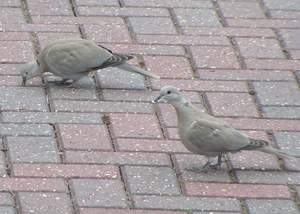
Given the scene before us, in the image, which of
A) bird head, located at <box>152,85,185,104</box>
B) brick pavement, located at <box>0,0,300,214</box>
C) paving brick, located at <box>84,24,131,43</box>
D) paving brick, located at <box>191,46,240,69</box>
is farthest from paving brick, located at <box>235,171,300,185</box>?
paving brick, located at <box>84,24,131,43</box>

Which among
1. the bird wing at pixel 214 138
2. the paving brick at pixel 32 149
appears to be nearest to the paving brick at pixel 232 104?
the bird wing at pixel 214 138

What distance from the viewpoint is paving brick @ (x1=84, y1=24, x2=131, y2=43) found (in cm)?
821

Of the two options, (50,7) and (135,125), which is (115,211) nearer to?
(135,125)

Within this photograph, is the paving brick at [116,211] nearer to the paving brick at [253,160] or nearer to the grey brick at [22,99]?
the paving brick at [253,160]

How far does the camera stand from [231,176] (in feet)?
21.6

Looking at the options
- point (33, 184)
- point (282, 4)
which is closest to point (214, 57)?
point (282, 4)

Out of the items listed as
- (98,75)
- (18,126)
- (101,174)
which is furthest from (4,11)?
(101,174)

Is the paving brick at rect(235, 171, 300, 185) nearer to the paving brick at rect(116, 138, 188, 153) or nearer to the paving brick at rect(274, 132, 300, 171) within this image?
the paving brick at rect(274, 132, 300, 171)

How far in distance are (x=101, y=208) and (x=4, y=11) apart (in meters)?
2.75

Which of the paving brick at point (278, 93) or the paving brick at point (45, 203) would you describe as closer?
the paving brick at point (45, 203)

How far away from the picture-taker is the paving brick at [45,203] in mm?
6059

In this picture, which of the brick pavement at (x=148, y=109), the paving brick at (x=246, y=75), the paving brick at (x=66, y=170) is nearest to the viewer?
the brick pavement at (x=148, y=109)

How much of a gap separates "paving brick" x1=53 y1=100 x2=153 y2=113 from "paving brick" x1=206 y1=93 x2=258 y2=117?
15.6 inches

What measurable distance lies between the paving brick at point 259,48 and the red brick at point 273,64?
75mm
